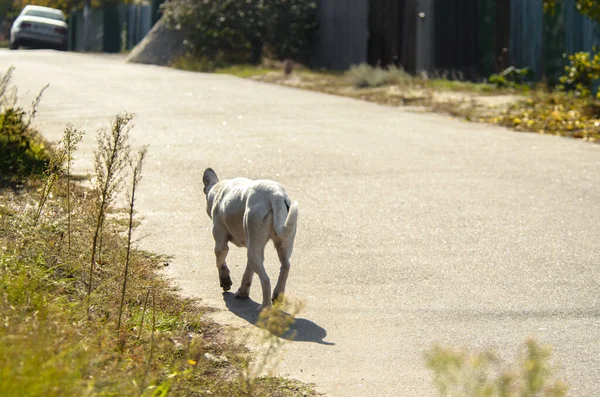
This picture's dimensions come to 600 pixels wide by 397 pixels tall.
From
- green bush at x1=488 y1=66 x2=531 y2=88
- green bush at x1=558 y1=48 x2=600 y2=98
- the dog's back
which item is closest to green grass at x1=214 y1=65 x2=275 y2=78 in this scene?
green bush at x1=488 y1=66 x2=531 y2=88

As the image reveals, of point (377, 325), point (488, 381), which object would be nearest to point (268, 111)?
point (377, 325)

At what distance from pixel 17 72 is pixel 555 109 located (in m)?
10.6

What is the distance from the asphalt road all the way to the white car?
21723mm

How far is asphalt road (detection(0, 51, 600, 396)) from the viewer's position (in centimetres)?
582

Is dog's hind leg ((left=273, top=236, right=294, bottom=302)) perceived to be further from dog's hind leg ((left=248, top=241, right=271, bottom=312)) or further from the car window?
the car window

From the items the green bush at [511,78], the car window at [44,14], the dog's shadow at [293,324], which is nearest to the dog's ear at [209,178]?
the dog's shadow at [293,324]

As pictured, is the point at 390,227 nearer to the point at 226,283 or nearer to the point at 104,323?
the point at 226,283

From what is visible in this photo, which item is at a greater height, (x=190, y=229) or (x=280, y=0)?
(x=280, y=0)

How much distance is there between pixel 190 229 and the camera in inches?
331

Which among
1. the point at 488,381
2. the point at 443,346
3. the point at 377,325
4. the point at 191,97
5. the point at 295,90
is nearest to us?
the point at 488,381

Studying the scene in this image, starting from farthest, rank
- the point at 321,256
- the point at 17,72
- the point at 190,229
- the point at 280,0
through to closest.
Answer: the point at 280,0, the point at 17,72, the point at 190,229, the point at 321,256

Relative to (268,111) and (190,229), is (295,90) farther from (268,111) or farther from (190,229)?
(190,229)

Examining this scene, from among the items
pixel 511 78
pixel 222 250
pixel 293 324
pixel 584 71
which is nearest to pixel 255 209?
pixel 222 250

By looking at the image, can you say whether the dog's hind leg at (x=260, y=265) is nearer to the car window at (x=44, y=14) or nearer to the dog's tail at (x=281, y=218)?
the dog's tail at (x=281, y=218)
